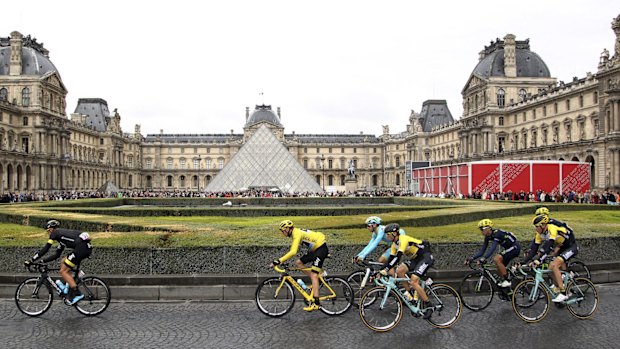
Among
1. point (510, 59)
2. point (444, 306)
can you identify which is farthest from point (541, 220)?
point (510, 59)

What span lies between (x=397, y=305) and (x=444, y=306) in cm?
63

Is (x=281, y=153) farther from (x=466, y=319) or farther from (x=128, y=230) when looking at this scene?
(x=466, y=319)

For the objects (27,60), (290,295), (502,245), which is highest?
(27,60)

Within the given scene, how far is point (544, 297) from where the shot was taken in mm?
7684

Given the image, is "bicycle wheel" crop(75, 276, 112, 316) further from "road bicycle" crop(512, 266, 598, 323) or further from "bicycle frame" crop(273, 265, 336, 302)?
"road bicycle" crop(512, 266, 598, 323)

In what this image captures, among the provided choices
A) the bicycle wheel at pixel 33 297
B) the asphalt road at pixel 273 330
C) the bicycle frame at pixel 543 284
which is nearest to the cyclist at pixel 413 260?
the asphalt road at pixel 273 330

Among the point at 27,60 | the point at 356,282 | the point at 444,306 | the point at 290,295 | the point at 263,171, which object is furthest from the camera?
the point at 27,60

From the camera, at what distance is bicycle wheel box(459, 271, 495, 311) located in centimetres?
827

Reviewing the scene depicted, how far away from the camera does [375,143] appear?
10494cm

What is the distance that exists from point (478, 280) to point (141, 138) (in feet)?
324

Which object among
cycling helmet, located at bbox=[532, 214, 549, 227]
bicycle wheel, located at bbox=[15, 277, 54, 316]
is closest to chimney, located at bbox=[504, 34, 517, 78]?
cycling helmet, located at bbox=[532, 214, 549, 227]

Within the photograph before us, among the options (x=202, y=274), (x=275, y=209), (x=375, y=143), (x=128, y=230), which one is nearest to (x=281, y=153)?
(x=275, y=209)

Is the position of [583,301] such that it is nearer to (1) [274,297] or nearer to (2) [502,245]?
(2) [502,245]

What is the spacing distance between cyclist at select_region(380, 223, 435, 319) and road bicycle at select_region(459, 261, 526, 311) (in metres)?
1.07
